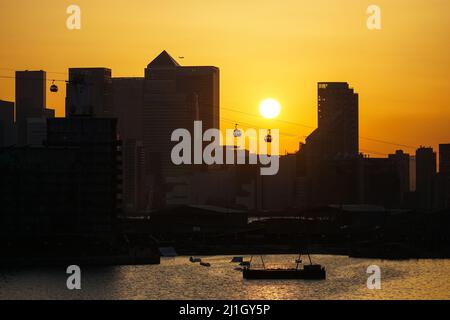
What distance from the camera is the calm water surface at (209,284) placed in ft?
400

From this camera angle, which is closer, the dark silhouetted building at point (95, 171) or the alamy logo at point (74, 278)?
the alamy logo at point (74, 278)

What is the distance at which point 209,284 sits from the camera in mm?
136375

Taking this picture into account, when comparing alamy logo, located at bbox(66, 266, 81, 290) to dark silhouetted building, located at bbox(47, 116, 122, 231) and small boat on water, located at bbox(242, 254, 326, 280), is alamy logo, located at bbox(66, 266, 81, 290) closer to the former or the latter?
dark silhouetted building, located at bbox(47, 116, 122, 231)

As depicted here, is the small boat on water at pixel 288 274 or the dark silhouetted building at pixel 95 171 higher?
the dark silhouetted building at pixel 95 171

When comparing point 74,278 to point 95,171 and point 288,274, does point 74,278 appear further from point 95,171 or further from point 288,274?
point 95,171

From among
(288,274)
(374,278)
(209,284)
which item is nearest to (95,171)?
(288,274)

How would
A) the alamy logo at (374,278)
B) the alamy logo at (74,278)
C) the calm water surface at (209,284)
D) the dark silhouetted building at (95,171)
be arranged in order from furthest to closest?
the dark silhouetted building at (95,171), the alamy logo at (374,278), the alamy logo at (74,278), the calm water surface at (209,284)

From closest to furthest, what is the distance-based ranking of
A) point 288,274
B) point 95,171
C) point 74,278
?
point 74,278, point 288,274, point 95,171

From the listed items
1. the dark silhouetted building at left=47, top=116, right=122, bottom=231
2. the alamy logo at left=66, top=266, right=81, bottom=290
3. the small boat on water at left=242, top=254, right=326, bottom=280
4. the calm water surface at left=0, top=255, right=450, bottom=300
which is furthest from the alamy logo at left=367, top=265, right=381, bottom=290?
the dark silhouetted building at left=47, top=116, right=122, bottom=231

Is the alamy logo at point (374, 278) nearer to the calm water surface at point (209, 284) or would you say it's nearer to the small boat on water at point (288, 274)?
the calm water surface at point (209, 284)

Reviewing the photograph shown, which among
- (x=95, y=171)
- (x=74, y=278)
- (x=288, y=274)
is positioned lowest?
(x=288, y=274)

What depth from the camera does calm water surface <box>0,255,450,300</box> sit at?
12206 centimetres

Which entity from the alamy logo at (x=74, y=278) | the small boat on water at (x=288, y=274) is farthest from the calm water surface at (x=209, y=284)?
the small boat on water at (x=288, y=274)
